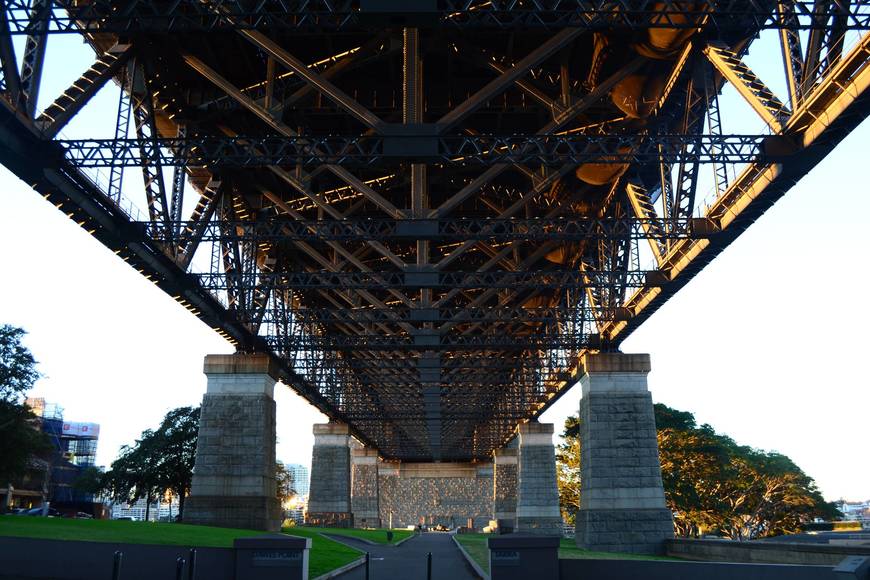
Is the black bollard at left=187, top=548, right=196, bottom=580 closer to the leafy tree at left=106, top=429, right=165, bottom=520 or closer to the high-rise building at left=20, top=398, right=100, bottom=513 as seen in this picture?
the leafy tree at left=106, top=429, right=165, bottom=520

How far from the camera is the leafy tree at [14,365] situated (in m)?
56.2

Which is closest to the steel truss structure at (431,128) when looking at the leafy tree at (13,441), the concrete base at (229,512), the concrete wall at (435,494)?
the concrete base at (229,512)

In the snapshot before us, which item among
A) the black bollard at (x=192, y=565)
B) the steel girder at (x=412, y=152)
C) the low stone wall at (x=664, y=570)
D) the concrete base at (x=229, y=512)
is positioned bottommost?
the low stone wall at (x=664, y=570)

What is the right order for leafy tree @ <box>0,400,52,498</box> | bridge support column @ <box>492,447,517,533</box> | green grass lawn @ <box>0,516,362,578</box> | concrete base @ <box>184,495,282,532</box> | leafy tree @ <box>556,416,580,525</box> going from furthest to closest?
bridge support column @ <box>492,447,517,533</box>
leafy tree @ <box>556,416,580,525</box>
leafy tree @ <box>0,400,52,498</box>
concrete base @ <box>184,495,282,532</box>
green grass lawn @ <box>0,516,362,578</box>

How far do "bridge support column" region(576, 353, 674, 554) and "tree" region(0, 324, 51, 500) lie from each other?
37.4 m

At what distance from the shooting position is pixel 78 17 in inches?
698

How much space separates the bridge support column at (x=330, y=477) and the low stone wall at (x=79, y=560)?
2410 inches

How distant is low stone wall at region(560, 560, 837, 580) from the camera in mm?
16953

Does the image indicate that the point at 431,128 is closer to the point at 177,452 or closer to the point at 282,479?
the point at 177,452

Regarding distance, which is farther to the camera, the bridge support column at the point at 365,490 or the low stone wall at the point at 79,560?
the bridge support column at the point at 365,490

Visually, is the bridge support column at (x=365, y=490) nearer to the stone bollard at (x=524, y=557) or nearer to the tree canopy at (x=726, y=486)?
the tree canopy at (x=726, y=486)

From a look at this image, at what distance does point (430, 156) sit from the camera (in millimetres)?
21750

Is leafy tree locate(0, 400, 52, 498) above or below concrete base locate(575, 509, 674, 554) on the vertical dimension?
above

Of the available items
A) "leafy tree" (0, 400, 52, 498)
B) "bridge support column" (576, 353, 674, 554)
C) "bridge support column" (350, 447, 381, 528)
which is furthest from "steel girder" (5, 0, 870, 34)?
"bridge support column" (350, 447, 381, 528)
